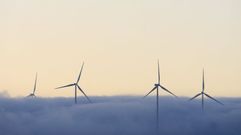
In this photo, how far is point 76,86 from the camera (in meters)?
133

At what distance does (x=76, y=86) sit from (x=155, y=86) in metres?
17.4

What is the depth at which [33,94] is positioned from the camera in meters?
146

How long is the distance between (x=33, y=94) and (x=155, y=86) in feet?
102

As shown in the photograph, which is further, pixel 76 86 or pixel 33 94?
pixel 33 94

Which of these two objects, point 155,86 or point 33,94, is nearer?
point 155,86

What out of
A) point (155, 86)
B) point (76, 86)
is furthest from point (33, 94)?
point (155, 86)

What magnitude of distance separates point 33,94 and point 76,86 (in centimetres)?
1766

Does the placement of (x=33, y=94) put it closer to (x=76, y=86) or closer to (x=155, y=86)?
(x=76, y=86)
